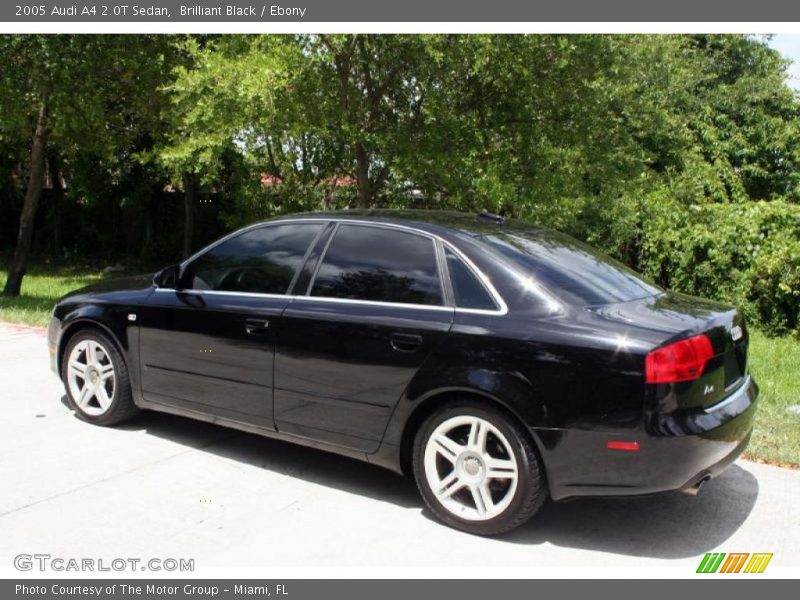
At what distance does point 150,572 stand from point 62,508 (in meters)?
0.92

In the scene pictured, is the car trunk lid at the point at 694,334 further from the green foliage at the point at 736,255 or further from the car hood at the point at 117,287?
the green foliage at the point at 736,255

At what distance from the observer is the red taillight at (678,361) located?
345 centimetres

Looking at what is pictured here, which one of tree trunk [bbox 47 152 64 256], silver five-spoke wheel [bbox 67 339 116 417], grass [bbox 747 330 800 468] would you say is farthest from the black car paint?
tree trunk [bbox 47 152 64 256]

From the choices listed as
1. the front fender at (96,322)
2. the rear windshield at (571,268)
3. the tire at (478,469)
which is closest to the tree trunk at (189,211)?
the front fender at (96,322)

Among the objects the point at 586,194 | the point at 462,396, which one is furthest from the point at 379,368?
the point at 586,194

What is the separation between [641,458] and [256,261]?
2633 mm

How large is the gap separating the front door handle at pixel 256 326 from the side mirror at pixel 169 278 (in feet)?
2.76

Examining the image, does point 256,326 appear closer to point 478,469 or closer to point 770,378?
point 478,469

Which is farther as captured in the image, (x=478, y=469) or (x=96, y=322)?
(x=96, y=322)

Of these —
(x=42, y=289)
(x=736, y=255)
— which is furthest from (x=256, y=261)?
(x=42, y=289)

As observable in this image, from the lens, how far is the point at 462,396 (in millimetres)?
3865

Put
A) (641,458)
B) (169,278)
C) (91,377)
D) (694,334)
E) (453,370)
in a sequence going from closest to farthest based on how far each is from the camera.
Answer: (641,458) → (694,334) → (453,370) → (169,278) → (91,377)

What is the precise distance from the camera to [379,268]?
4.36m

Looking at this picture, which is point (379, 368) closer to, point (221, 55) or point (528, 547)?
point (528, 547)
